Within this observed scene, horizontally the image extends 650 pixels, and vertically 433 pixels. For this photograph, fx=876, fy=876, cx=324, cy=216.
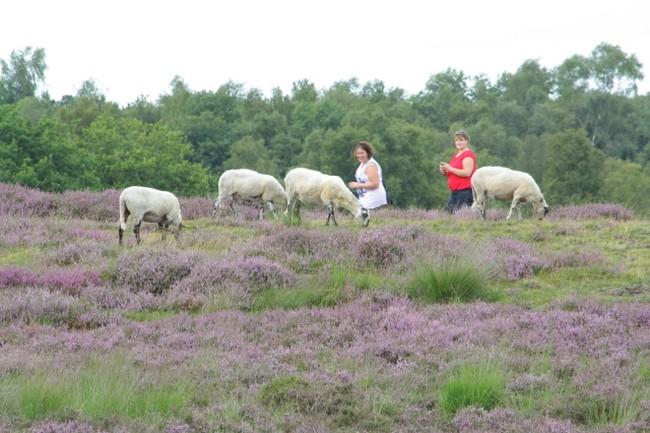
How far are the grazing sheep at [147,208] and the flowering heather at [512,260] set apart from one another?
565 cm

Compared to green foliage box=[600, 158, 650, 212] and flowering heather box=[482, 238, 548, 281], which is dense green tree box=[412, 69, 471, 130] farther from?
flowering heather box=[482, 238, 548, 281]

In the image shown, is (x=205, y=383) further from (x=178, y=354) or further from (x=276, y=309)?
(x=276, y=309)

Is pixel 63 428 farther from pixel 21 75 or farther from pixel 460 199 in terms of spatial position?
pixel 21 75

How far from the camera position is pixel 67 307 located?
36.2ft

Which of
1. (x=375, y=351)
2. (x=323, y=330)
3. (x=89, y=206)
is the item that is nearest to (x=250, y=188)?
(x=89, y=206)

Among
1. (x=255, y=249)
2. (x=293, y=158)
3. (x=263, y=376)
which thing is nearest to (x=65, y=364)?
(x=263, y=376)

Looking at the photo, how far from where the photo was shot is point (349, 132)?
65.1 m

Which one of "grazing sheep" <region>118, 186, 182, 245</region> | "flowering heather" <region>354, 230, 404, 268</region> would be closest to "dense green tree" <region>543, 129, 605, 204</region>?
"grazing sheep" <region>118, 186, 182, 245</region>

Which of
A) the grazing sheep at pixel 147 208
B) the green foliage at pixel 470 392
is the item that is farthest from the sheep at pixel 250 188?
the green foliage at pixel 470 392

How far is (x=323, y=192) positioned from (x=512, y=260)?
5.40 m

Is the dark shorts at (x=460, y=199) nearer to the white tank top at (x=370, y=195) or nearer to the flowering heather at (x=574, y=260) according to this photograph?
the white tank top at (x=370, y=195)

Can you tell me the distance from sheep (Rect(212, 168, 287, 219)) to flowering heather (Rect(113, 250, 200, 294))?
675 centimetres

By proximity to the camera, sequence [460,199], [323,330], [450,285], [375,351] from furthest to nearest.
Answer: [460,199] < [450,285] < [323,330] < [375,351]

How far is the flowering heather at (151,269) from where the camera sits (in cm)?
1252
